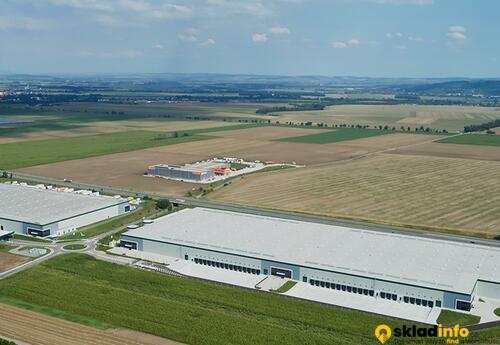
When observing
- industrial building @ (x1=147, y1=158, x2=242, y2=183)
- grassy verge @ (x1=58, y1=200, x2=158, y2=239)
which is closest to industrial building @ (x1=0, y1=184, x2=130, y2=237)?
grassy verge @ (x1=58, y1=200, x2=158, y2=239)

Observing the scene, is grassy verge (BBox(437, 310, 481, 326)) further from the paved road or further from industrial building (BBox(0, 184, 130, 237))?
industrial building (BBox(0, 184, 130, 237))

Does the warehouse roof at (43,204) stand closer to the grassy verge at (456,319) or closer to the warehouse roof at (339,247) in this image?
the warehouse roof at (339,247)

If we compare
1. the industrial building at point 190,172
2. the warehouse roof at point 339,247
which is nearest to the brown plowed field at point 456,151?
the industrial building at point 190,172

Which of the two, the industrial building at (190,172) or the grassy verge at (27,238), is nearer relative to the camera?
the grassy verge at (27,238)

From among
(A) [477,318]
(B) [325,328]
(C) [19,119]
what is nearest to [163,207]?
(B) [325,328]

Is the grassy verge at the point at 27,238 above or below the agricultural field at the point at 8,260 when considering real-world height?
above

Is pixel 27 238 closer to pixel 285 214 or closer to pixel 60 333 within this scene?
pixel 60 333
